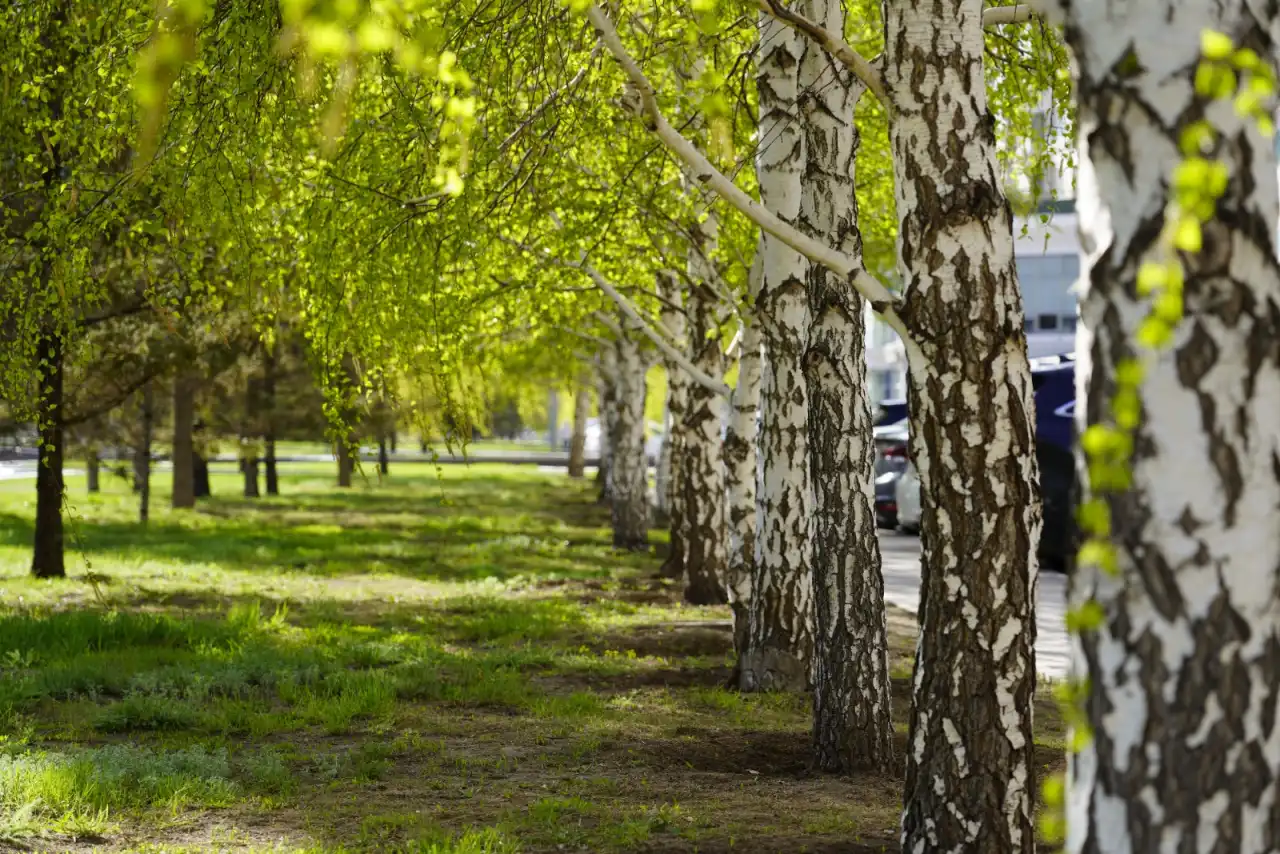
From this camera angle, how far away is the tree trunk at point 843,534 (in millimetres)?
6793

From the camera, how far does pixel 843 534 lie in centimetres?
685

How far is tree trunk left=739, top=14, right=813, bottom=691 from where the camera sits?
861cm

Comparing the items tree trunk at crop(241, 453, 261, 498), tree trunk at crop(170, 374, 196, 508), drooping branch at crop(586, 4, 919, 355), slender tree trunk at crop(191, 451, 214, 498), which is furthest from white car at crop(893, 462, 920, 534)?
tree trunk at crop(241, 453, 261, 498)

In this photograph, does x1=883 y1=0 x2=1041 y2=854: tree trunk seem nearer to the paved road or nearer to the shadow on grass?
the paved road

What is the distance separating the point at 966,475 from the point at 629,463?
17.4 m

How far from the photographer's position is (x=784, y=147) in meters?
8.62

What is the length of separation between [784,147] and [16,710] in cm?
526

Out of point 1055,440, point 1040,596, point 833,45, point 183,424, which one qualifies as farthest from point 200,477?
point 833,45

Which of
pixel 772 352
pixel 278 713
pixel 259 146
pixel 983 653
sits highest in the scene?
pixel 259 146

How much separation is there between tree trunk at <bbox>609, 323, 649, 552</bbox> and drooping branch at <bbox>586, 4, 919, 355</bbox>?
1556 cm

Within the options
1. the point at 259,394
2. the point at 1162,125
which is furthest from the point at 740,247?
the point at 259,394

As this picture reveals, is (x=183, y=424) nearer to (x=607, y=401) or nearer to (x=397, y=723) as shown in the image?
(x=607, y=401)

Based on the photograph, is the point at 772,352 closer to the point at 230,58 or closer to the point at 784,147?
the point at 784,147

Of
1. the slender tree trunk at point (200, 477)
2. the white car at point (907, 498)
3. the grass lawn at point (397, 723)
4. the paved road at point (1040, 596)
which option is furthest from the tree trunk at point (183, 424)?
the paved road at point (1040, 596)
